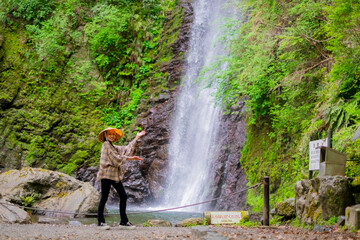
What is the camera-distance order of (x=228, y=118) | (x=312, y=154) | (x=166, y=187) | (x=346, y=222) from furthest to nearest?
(x=166, y=187) < (x=228, y=118) < (x=312, y=154) < (x=346, y=222)

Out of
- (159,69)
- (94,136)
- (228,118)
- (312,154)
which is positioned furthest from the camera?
(159,69)

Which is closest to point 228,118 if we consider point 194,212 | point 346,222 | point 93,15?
point 194,212

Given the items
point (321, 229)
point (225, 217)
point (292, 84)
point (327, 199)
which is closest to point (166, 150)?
point (292, 84)

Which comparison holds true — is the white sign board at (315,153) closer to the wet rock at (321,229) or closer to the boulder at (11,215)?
the wet rock at (321,229)

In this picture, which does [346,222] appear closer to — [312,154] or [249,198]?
[312,154]

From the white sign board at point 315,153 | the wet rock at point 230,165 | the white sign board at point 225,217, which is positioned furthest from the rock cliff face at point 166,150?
the white sign board at point 315,153

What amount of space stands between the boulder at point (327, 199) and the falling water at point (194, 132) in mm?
6679

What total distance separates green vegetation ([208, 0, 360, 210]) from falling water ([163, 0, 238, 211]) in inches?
89.3

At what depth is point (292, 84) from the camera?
31.7 feet

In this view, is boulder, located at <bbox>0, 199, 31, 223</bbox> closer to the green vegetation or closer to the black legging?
the black legging

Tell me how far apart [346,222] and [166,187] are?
10605mm

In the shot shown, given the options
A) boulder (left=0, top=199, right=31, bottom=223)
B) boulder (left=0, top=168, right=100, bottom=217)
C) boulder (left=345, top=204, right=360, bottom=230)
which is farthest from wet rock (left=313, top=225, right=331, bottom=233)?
boulder (left=0, top=168, right=100, bottom=217)

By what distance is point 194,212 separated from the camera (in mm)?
12742

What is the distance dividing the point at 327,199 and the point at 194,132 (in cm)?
Result: 1046
